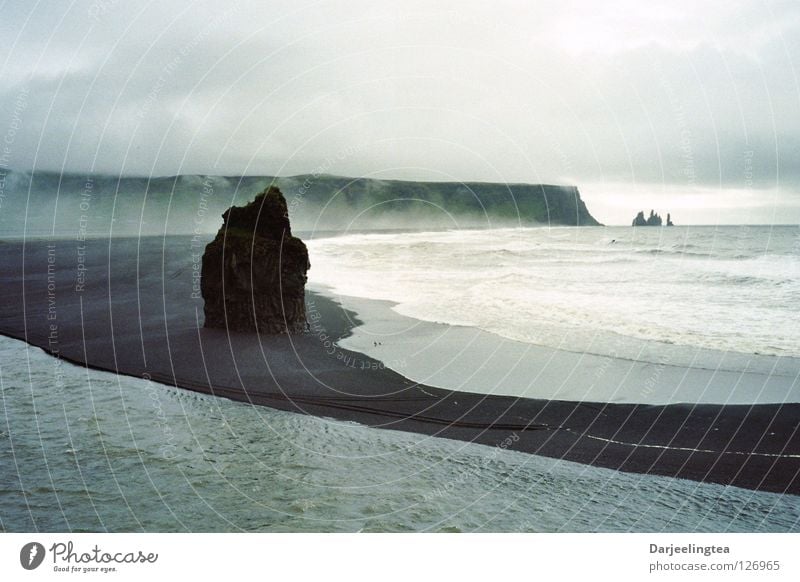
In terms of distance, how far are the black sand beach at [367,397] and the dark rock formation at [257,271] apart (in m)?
0.26

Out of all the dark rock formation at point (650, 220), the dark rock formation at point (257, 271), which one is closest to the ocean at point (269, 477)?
the dark rock formation at point (257, 271)

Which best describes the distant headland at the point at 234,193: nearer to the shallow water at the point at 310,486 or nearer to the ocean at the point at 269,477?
the ocean at the point at 269,477

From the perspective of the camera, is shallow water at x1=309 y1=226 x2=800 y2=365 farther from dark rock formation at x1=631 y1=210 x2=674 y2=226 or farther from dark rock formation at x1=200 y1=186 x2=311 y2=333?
dark rock formation at x1=200 y1=186 x2=311 y2=333

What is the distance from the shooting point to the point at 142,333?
8133 mm

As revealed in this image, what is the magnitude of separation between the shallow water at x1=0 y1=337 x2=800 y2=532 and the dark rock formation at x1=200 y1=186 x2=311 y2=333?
2.60 meters

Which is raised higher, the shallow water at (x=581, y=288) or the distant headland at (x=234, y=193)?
the distant headland at (x=234, y=193)

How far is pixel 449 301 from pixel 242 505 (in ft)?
22.0

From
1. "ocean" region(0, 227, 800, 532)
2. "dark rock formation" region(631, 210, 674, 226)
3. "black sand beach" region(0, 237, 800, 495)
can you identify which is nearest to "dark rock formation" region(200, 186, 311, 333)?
"black sand beach" region(0, 237, 800, 495)

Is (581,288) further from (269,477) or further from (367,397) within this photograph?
(269,477)

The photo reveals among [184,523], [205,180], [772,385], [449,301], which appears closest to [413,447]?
[184,523]

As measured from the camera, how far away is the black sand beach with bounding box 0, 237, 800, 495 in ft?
16.7

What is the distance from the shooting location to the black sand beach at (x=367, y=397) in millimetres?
5082

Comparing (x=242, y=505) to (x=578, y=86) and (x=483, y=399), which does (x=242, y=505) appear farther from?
(x=578, y=86)

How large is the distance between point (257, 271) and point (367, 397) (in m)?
2.53
